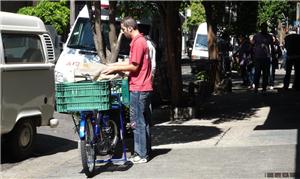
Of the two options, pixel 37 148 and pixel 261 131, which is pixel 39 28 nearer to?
pixel 37 148

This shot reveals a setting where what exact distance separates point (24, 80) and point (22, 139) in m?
0.94

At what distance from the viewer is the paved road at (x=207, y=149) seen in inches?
299

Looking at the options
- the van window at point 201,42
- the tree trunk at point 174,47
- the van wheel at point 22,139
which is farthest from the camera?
the van window at point 201,42

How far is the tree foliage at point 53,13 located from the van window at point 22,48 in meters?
17.0

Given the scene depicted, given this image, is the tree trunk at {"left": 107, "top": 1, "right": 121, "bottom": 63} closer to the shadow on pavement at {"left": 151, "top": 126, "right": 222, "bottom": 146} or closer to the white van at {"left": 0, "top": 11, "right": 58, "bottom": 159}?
the white van at {"left": 0, "top": 11, "right": 58, "bottom": 159}

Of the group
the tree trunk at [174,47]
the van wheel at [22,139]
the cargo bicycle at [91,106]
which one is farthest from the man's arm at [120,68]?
the tree trunk at [174,47]

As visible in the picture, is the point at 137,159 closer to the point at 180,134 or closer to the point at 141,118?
the point at 141,118

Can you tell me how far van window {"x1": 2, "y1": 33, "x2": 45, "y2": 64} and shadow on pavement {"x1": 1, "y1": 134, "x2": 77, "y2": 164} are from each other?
1.34 metres

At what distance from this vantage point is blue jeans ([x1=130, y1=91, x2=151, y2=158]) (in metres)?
8.02

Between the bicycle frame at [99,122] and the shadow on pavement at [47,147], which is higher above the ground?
the bicycle frame at [99,122]

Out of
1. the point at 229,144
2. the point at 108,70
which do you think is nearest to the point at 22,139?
the point at 108,70

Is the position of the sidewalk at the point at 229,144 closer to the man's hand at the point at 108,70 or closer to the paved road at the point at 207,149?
the paved road at the point at 207,149

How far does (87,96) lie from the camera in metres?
7.50

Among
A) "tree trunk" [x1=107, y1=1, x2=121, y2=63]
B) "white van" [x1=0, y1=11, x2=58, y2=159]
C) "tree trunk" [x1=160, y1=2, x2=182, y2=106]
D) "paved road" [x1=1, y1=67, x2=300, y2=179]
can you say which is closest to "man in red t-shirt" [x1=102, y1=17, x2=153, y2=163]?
"paved road" [x1=1, y1=67, x2=300, y2=179]
